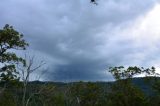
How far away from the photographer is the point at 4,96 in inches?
1853

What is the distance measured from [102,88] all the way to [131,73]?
13.6 metres

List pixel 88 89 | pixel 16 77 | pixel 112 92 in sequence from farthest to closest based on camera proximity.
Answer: pixel 88 89, pixel 112 92, pixel 16 77

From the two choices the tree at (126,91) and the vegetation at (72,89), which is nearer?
the vegetation at (72,89)

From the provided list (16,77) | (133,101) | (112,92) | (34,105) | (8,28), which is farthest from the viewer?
(34,105)

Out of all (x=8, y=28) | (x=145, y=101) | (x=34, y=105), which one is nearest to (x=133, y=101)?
(x=145, y=101)

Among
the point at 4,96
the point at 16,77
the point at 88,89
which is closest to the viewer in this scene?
the point at 16,77

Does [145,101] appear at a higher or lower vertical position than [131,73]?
lower

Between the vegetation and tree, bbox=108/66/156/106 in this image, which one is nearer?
the vegetation

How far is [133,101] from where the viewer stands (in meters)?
60.4

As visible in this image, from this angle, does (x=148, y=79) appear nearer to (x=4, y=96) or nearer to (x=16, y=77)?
(x=4, y=96)

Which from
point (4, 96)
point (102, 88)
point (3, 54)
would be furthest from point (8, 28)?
point (102, 88)

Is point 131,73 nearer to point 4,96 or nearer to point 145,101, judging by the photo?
point 145,101

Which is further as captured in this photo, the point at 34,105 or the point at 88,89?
the point at 34,105

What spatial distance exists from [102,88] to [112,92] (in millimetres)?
11664
